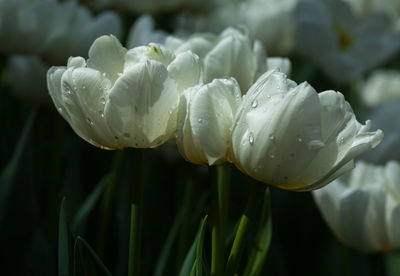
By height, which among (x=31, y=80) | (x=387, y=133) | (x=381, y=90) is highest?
(x=31, y=80)

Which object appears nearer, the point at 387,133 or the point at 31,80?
the point at 31,80

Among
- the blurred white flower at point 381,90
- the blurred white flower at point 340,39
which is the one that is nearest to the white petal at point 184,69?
the blurred white flower at point 340,39

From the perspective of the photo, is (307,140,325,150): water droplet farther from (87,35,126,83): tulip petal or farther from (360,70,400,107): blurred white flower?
(360,70,400,107): blurred white flower

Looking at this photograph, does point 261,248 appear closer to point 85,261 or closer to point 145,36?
point 85,261

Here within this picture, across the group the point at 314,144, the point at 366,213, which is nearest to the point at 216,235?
the point at 314,144

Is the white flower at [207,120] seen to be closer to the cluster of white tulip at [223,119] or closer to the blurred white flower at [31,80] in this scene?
the cluster of white tulip at [223,119]

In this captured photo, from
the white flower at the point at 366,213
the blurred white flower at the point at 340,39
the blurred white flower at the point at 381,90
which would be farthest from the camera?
the blurred white flower at the point at 381,90
